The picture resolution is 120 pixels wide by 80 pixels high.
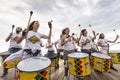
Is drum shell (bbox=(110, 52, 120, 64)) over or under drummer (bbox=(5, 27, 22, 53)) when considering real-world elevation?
under

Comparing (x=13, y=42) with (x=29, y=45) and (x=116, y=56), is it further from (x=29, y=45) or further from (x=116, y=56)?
(x=116, y=56)

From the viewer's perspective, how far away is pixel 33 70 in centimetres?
251

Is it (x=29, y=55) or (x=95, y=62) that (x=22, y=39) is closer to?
(x=29, y=55)

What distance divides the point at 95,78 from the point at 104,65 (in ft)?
1.55

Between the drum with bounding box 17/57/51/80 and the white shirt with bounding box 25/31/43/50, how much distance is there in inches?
18.6

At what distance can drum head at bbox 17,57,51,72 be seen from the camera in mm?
2562

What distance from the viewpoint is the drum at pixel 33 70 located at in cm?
247

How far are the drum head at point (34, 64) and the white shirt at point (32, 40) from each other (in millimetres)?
373

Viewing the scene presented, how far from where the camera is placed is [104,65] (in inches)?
180

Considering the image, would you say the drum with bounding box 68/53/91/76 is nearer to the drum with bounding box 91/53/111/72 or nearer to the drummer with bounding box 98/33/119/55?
the drum with bounding box 91/53/111/72

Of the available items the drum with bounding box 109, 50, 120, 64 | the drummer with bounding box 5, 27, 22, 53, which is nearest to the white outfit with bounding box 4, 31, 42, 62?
the drummer with bounding box 5, 27, 22, 53

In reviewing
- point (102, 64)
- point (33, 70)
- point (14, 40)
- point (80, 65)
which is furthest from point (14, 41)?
point (33, 70)

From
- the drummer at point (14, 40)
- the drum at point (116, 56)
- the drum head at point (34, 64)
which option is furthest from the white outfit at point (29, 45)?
the drum at point (116, 56)

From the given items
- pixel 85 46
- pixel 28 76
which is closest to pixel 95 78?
→ pixel 85 46
